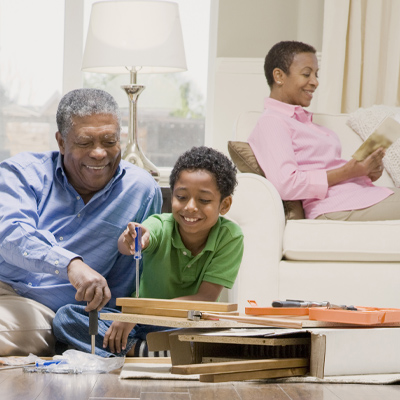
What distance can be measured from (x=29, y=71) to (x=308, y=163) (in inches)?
75.8

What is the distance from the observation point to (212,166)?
6.23 feet

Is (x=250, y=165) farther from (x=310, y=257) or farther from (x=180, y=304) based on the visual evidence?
(x=180, y=304)

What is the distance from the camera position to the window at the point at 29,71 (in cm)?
402

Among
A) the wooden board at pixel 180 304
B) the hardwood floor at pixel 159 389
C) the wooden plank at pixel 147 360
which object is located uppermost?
the wooden board at pixel 180 304

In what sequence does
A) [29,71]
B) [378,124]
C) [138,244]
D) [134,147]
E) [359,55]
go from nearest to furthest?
[138,244] → [134,147] → [378,124] → [359,55] → [29,71]

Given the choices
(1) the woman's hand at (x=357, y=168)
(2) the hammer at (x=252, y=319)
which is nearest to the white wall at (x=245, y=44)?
(1) the woman's hand at (x=357, y=168)

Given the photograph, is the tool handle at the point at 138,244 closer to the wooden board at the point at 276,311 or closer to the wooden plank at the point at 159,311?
the wooden plank at the point at 159,311

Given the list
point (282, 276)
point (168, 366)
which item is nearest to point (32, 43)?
point (282, 276)

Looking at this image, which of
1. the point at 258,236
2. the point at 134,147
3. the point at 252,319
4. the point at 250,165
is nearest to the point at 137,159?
the point at 134,147

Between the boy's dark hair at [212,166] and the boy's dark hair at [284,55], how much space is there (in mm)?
1057

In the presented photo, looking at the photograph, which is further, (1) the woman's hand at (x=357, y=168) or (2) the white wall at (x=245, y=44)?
(2) the white wall at (x=245, y=44)

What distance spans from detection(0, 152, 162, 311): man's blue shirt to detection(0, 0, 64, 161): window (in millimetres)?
2133

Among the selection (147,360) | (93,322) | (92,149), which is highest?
(92,149)

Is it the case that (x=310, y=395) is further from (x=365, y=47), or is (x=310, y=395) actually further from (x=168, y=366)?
(x=365, y=47)
